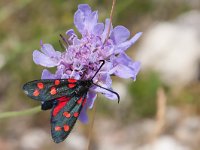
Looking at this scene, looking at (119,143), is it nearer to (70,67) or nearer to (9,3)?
(9,3)

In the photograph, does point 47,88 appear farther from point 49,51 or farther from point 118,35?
point 118,35

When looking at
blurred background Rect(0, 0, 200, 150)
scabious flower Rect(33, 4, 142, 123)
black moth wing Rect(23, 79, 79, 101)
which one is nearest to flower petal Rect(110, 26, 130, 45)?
scabious flower Rect(33, 4, 142, 123)

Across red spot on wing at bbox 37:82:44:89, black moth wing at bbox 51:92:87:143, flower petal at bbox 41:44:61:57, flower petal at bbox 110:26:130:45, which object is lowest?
black moth wing at bbox 51:92:87:143

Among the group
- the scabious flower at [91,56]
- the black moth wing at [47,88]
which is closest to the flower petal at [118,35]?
the scabious flower at [91,56]

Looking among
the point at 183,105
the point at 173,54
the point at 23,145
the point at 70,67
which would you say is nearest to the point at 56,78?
the point at 70,67

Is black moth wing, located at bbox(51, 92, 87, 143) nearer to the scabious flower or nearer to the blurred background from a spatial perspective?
the scabious flower

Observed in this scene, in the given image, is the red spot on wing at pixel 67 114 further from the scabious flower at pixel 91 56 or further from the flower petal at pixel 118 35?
the flower petal at pixel 118 35
